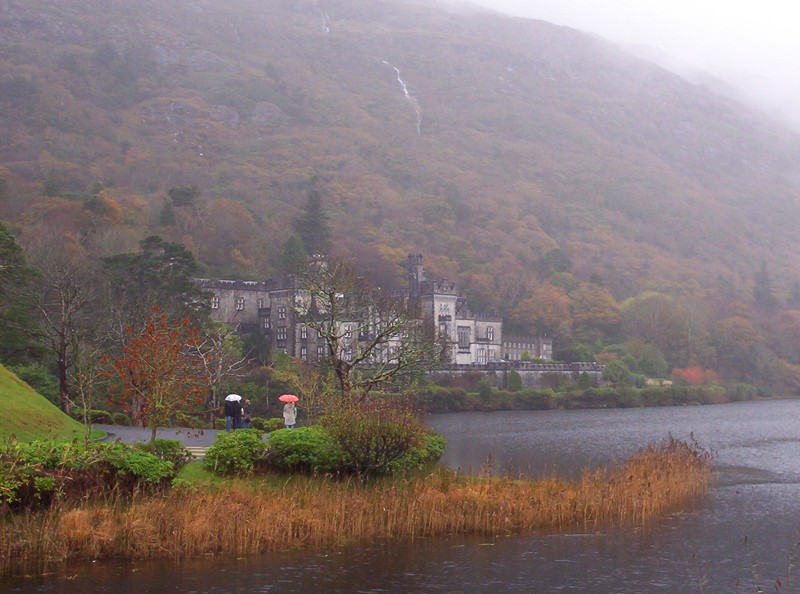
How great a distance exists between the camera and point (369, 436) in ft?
88.9

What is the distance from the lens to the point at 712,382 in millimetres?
124562

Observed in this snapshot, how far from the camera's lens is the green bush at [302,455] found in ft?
90.7

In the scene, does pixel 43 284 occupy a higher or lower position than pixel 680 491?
higher

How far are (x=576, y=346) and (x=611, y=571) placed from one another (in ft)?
378

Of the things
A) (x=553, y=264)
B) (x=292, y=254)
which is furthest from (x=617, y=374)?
(x=553, y=264)

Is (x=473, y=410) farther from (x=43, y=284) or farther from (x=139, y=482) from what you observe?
(x=139, y=482)

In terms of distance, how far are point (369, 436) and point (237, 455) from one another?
3774 millimetres

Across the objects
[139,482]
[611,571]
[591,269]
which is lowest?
[611,571]

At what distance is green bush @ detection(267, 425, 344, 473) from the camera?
27.6m

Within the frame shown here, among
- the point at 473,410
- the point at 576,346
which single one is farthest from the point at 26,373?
the point at 576,346

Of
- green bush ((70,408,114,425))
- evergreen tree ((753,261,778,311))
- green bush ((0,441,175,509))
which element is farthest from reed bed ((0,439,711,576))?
evergreen tree ((753,261,778,311))

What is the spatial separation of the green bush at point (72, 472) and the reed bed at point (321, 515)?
468 mm

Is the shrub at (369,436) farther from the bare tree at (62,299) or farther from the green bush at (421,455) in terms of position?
the bare tree at (62,299)

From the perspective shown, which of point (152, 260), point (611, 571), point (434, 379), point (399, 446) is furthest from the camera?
point (434, 379)
